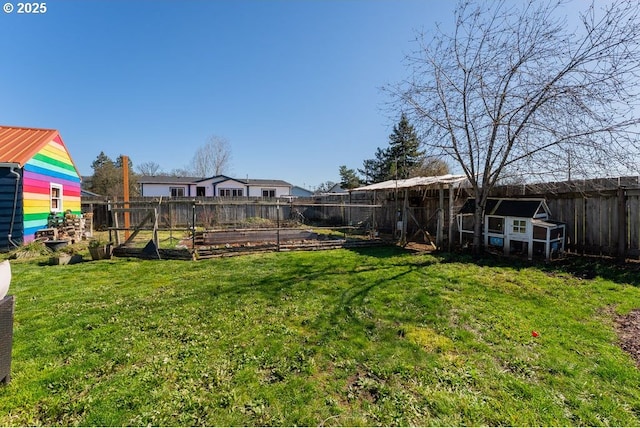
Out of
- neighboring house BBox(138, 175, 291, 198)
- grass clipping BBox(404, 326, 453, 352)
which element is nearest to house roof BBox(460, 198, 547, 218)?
grass clipping BBox(404, 326, 453, 352)

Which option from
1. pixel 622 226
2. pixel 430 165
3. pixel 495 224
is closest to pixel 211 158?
pixel 430 165

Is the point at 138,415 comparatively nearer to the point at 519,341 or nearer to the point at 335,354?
the point at 335,354

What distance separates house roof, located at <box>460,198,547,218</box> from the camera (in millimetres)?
7289

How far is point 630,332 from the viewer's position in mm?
3531

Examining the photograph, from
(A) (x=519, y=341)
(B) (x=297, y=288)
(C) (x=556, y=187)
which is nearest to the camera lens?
(A) (x=519, y=341)

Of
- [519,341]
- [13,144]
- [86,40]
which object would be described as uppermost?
[86,40]

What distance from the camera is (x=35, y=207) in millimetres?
9086

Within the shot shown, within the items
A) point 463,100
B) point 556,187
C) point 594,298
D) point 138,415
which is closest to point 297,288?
point 138,415

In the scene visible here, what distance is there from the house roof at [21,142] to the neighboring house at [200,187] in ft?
49.8

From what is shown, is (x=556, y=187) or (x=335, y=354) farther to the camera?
(x=556, y=187)

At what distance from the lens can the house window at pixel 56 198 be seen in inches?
405

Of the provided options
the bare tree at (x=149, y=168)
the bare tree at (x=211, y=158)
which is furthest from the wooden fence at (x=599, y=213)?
the bare tree at (x=149, y=168)

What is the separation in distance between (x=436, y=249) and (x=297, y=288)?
5.49 meters
